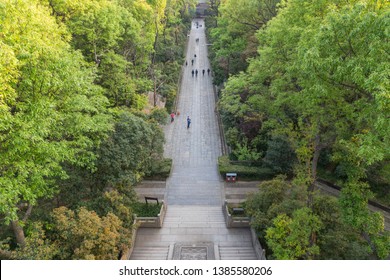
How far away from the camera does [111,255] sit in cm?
1301

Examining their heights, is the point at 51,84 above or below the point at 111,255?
above

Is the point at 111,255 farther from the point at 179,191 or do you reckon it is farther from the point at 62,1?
the point at 62,1

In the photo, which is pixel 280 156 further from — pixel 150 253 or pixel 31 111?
pixel 31 111

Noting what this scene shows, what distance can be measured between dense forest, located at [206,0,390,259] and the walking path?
7.23ft

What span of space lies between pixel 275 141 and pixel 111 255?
12.9 m

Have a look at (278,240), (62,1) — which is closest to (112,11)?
(62,1)

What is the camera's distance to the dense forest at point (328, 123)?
9711 mm

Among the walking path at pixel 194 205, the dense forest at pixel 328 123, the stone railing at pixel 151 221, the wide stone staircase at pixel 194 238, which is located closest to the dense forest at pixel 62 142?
the stone railing at pixel 151 221

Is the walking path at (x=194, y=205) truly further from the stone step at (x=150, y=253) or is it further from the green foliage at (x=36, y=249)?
the green foliage at (x=36, y=249)

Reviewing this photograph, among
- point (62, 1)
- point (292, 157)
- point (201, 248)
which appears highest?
point (62, 1)

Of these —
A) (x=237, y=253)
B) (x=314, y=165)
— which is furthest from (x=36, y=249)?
(x=314, y=165)

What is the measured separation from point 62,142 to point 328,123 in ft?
35.4

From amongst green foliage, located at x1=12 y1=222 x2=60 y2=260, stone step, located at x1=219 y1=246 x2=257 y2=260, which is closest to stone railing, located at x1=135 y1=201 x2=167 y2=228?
stone step, located at x1=219 y1=246 x2=257 y2=260

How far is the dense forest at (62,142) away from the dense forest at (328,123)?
7149mm
